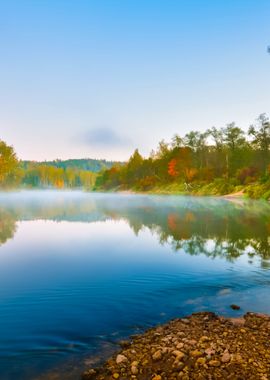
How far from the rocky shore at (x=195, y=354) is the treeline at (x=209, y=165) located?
58.3m

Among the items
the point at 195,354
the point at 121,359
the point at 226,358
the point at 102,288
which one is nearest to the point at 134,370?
the point at 121,359

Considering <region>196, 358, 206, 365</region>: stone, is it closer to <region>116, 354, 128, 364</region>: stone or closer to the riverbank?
<region>116, 354, 128, 364</region>: stone

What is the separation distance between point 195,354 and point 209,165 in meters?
115

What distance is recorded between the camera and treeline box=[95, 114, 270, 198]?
268 feet

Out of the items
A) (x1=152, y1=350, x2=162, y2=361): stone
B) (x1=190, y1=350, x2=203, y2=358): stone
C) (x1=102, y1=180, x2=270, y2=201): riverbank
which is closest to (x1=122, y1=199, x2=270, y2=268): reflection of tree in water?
(x1=190, y1=350, x2=203, y2=358): stone

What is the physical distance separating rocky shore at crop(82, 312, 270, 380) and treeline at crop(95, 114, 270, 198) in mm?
58255

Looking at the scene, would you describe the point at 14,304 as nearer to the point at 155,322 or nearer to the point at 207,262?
the point at 155,322

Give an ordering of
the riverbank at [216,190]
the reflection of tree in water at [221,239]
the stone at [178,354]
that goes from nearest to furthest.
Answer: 1. the stone at [178,354]
2. the reflection of tree in water at [221,239]
3. the riverbank at [216,190]

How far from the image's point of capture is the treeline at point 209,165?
268 ft

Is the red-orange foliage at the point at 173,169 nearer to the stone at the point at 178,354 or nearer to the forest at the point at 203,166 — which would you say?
the forest at the point at 203,166

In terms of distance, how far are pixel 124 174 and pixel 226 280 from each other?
147565 millimetres

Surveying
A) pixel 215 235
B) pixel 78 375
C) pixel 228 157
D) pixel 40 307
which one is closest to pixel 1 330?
pixel 40 307

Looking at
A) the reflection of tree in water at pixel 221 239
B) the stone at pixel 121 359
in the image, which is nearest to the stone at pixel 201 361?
the stone at pixel 121 359

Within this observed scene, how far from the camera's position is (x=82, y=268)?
13.0 metres
